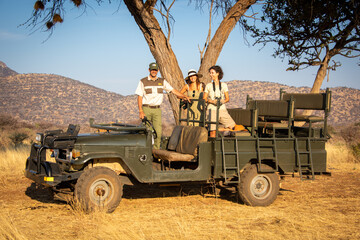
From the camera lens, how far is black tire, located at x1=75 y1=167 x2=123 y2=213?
20.9ft

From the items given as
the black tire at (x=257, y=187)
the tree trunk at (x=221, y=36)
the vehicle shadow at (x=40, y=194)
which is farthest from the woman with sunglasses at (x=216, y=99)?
the vehicle shadow at (x=40, y=194)

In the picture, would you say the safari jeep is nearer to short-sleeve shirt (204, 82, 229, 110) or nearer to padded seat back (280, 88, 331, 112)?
padded seat back (280, 88, 331, 112)

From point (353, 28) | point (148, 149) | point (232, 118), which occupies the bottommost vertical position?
point (148, 149)

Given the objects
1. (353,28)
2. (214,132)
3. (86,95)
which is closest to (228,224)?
(214,132)

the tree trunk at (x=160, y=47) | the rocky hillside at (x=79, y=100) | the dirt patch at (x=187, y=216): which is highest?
the rocky hillside at (x=79, y=100)

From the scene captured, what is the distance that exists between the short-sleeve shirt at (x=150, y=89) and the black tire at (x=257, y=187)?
262 centimetres

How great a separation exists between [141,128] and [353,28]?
10750mm

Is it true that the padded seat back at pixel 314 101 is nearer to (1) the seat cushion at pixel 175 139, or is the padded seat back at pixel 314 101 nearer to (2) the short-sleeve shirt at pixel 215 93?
(2) the short-sleeve shirt at pixel 215 93

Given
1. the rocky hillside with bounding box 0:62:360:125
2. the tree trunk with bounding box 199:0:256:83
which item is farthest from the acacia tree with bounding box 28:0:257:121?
the rocky hillside with bounding box 0:62:360:125

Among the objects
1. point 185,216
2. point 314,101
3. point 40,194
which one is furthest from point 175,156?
point 314,101

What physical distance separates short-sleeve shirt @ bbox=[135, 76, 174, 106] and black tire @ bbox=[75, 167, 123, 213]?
2790 millimetres

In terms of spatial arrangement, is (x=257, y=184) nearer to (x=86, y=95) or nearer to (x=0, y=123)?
(x=0, y=123)

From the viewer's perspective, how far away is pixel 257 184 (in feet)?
25.2

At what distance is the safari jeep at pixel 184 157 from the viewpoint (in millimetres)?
6496
